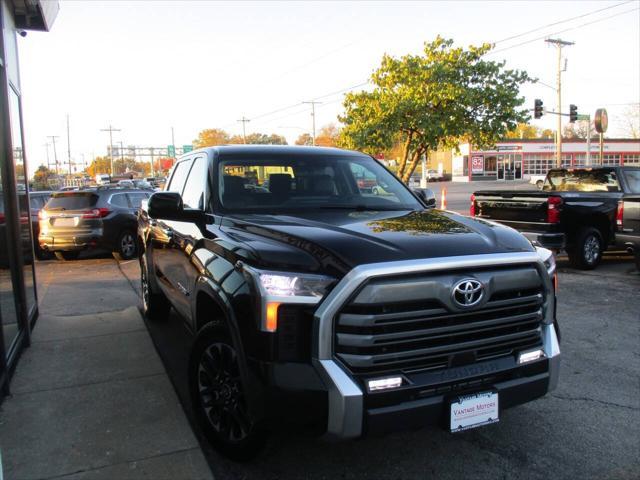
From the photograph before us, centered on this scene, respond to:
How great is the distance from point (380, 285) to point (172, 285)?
2690 millimetres

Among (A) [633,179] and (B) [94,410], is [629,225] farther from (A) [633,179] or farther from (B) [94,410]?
(B) [94,410]

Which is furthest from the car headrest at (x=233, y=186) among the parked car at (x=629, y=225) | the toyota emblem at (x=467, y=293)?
the parked car at (x=629, y=225)

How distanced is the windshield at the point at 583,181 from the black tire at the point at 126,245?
9084 millimetres

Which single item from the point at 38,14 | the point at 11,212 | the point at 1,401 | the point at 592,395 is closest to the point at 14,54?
the point at 38,14

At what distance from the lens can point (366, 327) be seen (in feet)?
8.43

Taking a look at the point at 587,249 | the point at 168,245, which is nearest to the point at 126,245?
the point at 168,245

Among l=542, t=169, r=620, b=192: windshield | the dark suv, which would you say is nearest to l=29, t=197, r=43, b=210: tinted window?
the dark suv

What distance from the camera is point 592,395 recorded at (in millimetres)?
4211

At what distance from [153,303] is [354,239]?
4.00 meters

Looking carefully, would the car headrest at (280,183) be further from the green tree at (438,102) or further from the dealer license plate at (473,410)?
the green tree at (438,102)

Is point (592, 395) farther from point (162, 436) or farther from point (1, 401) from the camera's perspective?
point (1, 401)

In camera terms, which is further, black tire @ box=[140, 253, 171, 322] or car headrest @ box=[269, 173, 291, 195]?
black tire @ box=[140, 253, 171, 322]

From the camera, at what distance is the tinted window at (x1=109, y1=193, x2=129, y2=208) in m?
12.2

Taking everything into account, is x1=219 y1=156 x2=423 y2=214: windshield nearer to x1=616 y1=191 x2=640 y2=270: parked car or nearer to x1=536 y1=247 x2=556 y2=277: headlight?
x1=536 y1=247 x2=556 y2=277: headlight
